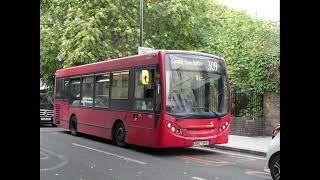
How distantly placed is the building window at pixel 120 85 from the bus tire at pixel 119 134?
89 cm

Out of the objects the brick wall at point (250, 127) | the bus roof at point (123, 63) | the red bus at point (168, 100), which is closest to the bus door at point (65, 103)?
the bus roof at point (123, 63)

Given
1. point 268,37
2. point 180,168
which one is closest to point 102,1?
Answer: point 268,37

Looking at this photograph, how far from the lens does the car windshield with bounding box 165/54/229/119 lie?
11.7 meters

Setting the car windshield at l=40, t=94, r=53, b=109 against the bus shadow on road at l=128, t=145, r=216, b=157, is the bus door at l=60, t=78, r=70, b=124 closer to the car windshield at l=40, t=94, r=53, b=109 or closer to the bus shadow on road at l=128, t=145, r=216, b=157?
the car windshield at l=40, t=94, r=53, b=109

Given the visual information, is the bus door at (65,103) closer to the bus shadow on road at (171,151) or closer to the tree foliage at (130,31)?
the tree foliage at (130,31)

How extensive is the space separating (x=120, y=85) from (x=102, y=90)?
1.48 meters

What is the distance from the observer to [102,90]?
15.4m

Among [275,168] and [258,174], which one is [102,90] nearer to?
[258,174]

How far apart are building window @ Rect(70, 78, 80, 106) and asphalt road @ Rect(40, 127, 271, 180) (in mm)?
3314

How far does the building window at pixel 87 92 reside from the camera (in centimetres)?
1644
